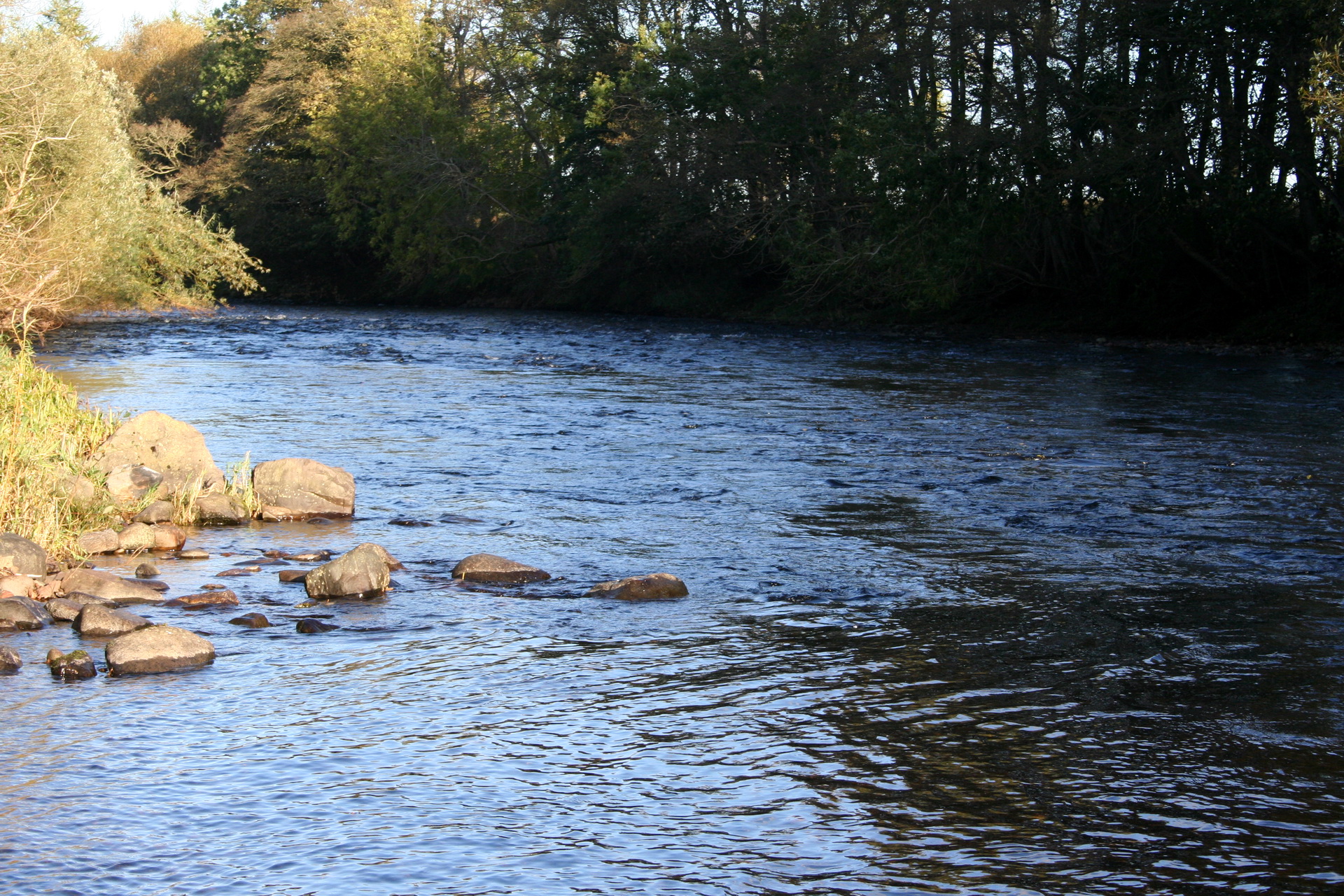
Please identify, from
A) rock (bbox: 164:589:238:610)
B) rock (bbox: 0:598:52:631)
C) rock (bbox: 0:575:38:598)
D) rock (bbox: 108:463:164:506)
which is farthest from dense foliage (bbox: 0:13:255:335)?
rock (bbox: 0:598:52:631)

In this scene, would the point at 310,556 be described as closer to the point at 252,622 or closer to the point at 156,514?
the point at 252,622

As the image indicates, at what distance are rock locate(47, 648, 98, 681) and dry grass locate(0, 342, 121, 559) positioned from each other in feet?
9.40

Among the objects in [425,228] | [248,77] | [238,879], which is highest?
[248,77]

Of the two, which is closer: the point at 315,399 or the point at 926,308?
the point at 315,399

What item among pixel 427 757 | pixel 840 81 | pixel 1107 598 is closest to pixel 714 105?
pixel 840 81

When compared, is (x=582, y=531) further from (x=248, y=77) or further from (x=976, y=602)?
(x=248, y=77)

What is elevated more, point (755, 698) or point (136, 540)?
point (136, 540)

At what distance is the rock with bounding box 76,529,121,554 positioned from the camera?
33.9 ft

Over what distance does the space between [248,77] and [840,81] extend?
36.7 m

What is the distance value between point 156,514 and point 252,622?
3697 millimetres

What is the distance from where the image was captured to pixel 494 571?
31.9 feet

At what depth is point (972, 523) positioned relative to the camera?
11.9m

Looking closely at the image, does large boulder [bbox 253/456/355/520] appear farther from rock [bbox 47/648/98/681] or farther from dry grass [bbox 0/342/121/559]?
rock [bbox 47/648/98/681]

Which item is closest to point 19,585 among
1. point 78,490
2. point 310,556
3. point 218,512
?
point 310,556
